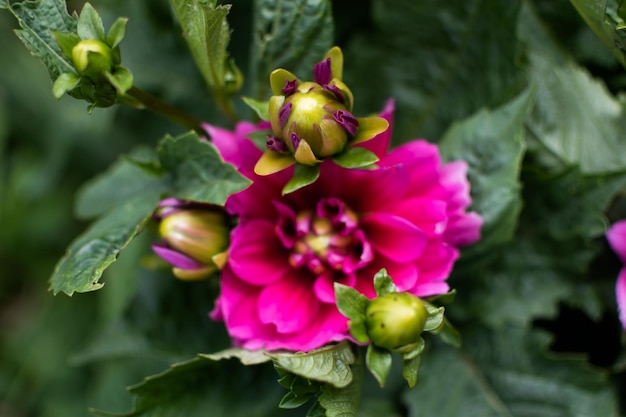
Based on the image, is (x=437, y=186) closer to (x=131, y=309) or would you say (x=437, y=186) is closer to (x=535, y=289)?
(x=535, y=289)

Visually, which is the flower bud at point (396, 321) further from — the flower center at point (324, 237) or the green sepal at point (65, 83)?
the green sepal at point (65, 83)

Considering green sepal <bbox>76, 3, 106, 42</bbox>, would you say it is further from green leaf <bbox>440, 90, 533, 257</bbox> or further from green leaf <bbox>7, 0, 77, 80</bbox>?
green leaf <bbox>440, 90, 533, 257</bbox>

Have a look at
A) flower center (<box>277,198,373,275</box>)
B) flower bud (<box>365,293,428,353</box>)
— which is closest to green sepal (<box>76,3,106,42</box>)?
flower center (<box>277,198,373,275</box>)

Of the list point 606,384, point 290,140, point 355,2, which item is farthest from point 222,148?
point 606,384

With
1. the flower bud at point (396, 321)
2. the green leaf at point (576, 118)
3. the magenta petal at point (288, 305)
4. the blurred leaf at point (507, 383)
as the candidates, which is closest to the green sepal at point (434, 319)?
the flower bud at point (396, 321)

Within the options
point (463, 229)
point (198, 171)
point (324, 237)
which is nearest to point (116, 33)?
point (198, 171)

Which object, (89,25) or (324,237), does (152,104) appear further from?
(324,237)
